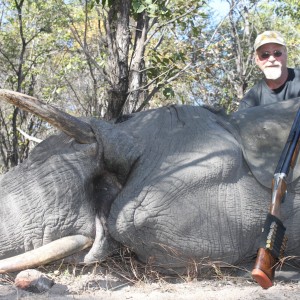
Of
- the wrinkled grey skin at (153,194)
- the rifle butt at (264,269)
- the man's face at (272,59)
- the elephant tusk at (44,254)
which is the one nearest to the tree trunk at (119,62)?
the man's face at (272,59)

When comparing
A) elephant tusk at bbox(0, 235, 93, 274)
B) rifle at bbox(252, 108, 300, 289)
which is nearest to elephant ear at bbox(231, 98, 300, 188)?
rifle at bbox(252, 108, 300, 289)

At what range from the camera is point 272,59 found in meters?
4.54

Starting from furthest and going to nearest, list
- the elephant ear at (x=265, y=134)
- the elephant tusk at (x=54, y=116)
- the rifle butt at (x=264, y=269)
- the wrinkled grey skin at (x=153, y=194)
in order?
the elephant ear at (x=265, y=134) → the wrinkled grey skin at (x=153, y=194) → the elephant tusk at (x=54, y=116) → the rifle butt at (x=264, y=269)

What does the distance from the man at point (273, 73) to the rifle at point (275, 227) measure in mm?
980

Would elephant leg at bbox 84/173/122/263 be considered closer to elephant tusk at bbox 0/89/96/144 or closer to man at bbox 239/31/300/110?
elephant tusk at bbox 0/89/96/144

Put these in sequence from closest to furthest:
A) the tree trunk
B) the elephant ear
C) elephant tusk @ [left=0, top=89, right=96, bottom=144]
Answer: elephant tusk @ [left=0, top=89, right=96, bottom=144] < the elephant ear < the tree trunk

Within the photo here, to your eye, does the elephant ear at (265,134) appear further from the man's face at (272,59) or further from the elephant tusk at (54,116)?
the elephant tusk at (54,116)

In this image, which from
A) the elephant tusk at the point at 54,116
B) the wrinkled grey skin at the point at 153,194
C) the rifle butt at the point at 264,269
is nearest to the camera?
the rifle butt at the point at 264,269

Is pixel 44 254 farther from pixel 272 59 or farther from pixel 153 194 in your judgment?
pixel 272 59

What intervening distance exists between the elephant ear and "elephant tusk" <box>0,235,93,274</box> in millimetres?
1286

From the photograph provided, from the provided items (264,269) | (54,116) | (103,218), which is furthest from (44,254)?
(264,269)

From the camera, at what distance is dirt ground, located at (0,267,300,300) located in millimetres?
3170

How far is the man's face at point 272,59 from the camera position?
14.8ft

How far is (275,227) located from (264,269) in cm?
31
